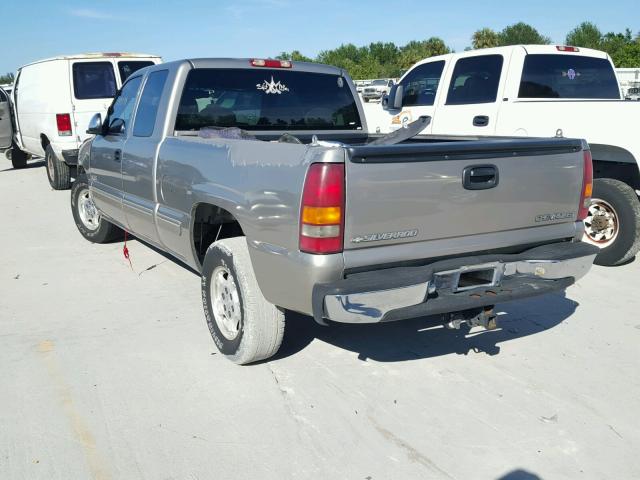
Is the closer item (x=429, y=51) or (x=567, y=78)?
(x=567, y=78)

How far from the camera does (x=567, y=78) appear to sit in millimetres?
6969

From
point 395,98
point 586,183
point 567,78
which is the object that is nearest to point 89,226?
point 395,98

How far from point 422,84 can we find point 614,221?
3014mm

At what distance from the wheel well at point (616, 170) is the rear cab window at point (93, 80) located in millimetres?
7552

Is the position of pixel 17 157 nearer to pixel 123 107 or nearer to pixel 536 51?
pixel 123 107

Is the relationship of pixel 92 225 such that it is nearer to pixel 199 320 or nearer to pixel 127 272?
pixel 127 272

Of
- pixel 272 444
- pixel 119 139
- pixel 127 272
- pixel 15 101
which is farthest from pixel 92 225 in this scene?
pixel 15 101

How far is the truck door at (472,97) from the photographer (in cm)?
683

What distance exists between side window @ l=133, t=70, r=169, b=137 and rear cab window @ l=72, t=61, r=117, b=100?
18.4ft

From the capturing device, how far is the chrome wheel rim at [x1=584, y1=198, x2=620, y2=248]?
5.90m

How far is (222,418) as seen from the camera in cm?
325

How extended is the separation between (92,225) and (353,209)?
4.78 m

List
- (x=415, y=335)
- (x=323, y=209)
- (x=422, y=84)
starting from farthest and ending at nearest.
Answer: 1. (x=422, y=84)
2. (x=415, y=335)
3. (x=323, y=209)

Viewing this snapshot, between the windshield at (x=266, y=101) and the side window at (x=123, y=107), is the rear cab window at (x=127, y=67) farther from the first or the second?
the windshield at (x=266, y=101)
